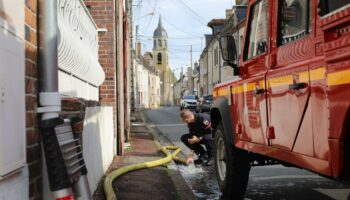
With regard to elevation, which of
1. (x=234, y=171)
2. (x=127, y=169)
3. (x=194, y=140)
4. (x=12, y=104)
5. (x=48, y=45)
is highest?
(x=48, y=45)

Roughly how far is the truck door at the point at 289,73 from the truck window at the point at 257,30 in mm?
392

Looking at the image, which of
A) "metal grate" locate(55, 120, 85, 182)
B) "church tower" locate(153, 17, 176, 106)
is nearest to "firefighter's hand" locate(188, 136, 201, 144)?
"metal grate" locate(55, 120, 85, 182)

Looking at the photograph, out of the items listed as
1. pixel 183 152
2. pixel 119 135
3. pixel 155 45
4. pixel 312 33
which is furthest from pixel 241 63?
pixel 155 45

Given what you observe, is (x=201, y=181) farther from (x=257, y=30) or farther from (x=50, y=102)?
(x=50, y=102)

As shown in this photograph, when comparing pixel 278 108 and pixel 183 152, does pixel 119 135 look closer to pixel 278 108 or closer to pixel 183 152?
pixel 183 152

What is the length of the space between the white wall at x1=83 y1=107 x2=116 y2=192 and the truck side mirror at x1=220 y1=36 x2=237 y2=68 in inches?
67.1

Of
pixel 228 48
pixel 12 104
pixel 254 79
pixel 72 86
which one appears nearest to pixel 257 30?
pixel 228 48

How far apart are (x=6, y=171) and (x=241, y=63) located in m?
3.79

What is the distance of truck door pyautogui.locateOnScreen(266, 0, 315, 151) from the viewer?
395cm

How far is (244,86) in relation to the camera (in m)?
5.50

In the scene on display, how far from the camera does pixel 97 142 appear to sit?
7.23 meters

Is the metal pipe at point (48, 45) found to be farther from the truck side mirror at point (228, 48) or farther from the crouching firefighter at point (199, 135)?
the crouching firefighter at point (199, 135)

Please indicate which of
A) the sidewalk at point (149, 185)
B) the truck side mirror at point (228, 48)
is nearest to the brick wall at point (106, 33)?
the sidewalk at point (149, 185)

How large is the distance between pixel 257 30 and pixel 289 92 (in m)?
1.56
